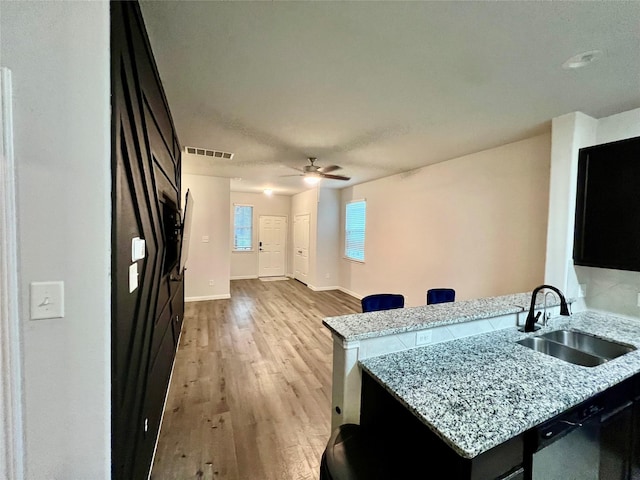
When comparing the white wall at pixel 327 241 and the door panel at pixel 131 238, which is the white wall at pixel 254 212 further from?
the door panel at pixel 131 238

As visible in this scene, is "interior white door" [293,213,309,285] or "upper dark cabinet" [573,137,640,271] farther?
"interior white door" [293,213,309,285]

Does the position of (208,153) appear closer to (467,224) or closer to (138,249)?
(138,249)

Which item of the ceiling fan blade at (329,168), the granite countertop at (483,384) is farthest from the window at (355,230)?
the granite countertop at (483,384)

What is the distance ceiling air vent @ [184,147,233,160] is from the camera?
3701mm

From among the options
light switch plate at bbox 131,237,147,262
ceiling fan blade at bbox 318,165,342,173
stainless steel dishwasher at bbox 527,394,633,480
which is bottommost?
stainless steel dishwasher at bbox 527,394,633,480

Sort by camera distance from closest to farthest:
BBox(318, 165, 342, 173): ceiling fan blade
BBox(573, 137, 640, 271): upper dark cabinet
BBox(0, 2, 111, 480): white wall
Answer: BBox(0, 2, 111, 480): white wall < BBox(573, 137, 640, 271): upper dark cabinet < BBox(318, 165, 342, 173): ceiling fan blade

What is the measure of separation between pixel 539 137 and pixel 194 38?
11.1 feet

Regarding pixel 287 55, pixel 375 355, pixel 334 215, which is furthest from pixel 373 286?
pixel 287 55

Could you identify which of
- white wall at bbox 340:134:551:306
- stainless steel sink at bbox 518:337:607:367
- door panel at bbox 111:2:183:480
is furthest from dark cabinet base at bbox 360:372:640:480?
white wall at bbox 340:134:551:306

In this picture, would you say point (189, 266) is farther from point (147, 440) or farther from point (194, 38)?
point (194, 38)

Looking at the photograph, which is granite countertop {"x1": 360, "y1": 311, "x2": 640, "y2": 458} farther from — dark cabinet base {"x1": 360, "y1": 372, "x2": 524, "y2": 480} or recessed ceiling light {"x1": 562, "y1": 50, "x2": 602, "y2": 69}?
recessed ceiling light {"x1": 562, "y1": 50, "x2": 602, "y2": 69}

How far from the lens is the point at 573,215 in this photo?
2.40 metres

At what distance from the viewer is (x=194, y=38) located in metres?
1.56

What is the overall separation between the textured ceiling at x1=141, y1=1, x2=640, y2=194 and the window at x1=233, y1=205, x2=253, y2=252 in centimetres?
521
